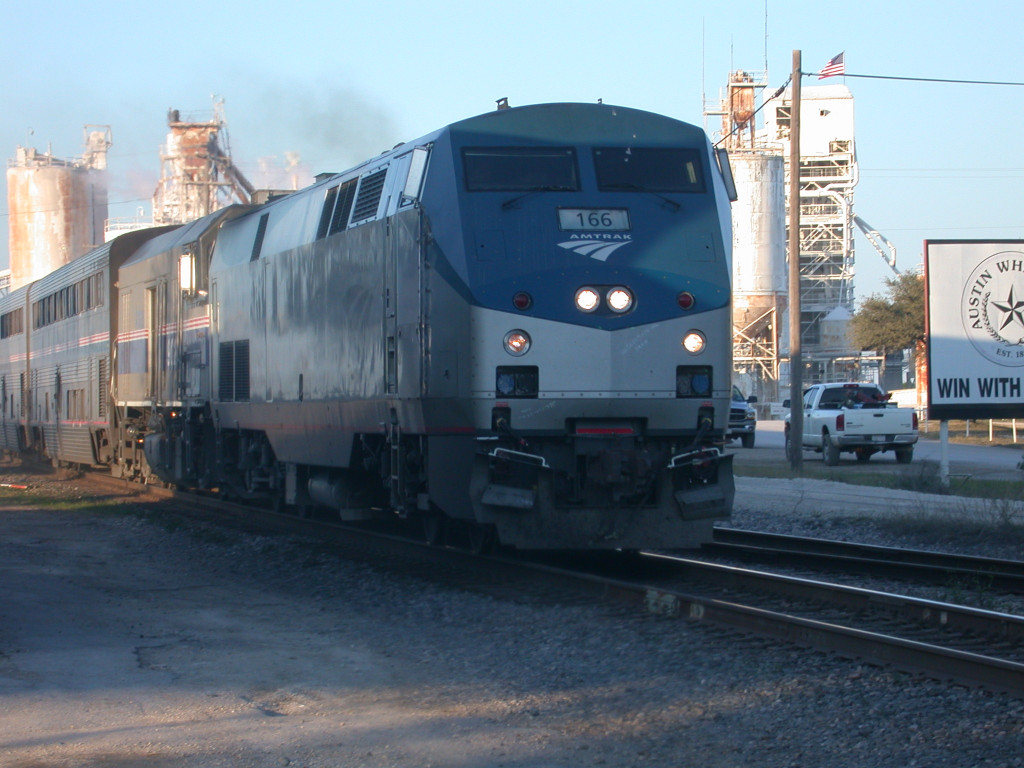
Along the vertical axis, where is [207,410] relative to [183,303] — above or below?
below

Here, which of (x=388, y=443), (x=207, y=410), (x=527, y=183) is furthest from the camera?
(x=207, y=410)

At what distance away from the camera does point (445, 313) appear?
9.27 m

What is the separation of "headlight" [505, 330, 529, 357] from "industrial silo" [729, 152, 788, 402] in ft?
204

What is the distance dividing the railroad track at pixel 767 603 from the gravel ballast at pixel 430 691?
0.18 m

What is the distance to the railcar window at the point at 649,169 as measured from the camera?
9.77 metres

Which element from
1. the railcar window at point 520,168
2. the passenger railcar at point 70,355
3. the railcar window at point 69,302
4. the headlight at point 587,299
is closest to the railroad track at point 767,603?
the headlight at point 587,299

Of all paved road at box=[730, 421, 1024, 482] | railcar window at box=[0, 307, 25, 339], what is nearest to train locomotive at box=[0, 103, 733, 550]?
paved road at box=[730, 421, 1024, 482]

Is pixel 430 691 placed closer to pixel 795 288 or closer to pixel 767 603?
pixel 767 603

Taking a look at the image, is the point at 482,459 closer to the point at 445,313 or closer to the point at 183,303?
the point at 445,313

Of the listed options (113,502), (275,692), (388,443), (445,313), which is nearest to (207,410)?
(113,502)

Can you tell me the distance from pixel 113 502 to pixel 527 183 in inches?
459

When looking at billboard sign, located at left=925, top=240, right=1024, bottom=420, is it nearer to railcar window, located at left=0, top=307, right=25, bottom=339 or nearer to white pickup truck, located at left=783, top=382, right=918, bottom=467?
white pickup truck, located at left=783, top=382, right=918, bottom=467

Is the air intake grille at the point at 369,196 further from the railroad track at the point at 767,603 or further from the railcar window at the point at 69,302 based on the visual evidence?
the railcar window at the point at 69,302

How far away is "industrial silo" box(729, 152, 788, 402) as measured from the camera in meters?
70.2
